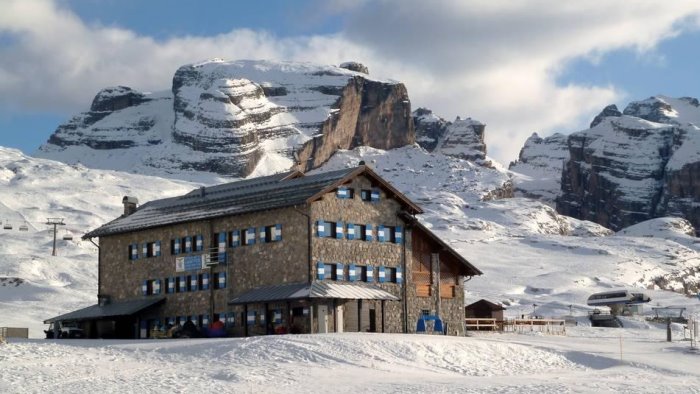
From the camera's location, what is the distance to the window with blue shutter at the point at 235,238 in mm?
66375

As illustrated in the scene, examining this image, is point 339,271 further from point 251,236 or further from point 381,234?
point 251,236

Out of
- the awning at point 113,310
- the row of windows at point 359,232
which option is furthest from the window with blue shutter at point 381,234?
the awning at point 113,310

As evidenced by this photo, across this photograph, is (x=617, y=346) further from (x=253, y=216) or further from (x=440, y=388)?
(x=440, y=388)

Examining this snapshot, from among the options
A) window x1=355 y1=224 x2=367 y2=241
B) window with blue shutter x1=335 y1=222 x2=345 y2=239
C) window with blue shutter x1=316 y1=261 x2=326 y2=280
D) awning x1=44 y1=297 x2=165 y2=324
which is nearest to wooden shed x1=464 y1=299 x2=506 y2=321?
window x1=355 y1=224 x2=367 y2=241

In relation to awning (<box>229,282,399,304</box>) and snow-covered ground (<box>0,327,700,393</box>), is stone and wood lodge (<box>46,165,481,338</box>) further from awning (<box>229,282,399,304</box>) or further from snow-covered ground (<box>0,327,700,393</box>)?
snow-covered ground (<box>0,327,700,393</box>)

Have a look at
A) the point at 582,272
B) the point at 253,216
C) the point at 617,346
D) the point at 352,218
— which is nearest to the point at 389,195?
the point at 352,218

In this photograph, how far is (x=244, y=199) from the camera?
222 ft

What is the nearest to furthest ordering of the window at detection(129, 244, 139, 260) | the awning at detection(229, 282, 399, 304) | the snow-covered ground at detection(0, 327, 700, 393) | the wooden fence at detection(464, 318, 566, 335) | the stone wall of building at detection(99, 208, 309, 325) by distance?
the snow-covered ground at detection(0, 327, 700, 393) → the awning at detection(229, 282, 399, 304) → the stone wall of building at detection(99, 208, 309, 325) → the window at detection(129, 244, 139, 260) → the wooden fence at detection(464, 318, 566, 335)

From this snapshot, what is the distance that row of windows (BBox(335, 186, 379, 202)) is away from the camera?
65.3m

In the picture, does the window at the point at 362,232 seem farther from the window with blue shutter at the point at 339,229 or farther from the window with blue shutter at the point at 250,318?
the window with blue shutter at the point at 250,318

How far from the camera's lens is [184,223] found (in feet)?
228

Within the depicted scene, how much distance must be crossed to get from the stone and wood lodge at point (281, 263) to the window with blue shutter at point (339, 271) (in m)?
0.08

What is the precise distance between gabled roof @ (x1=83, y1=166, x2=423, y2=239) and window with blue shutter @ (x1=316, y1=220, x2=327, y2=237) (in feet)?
4.56

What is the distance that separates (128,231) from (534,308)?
206 ft
